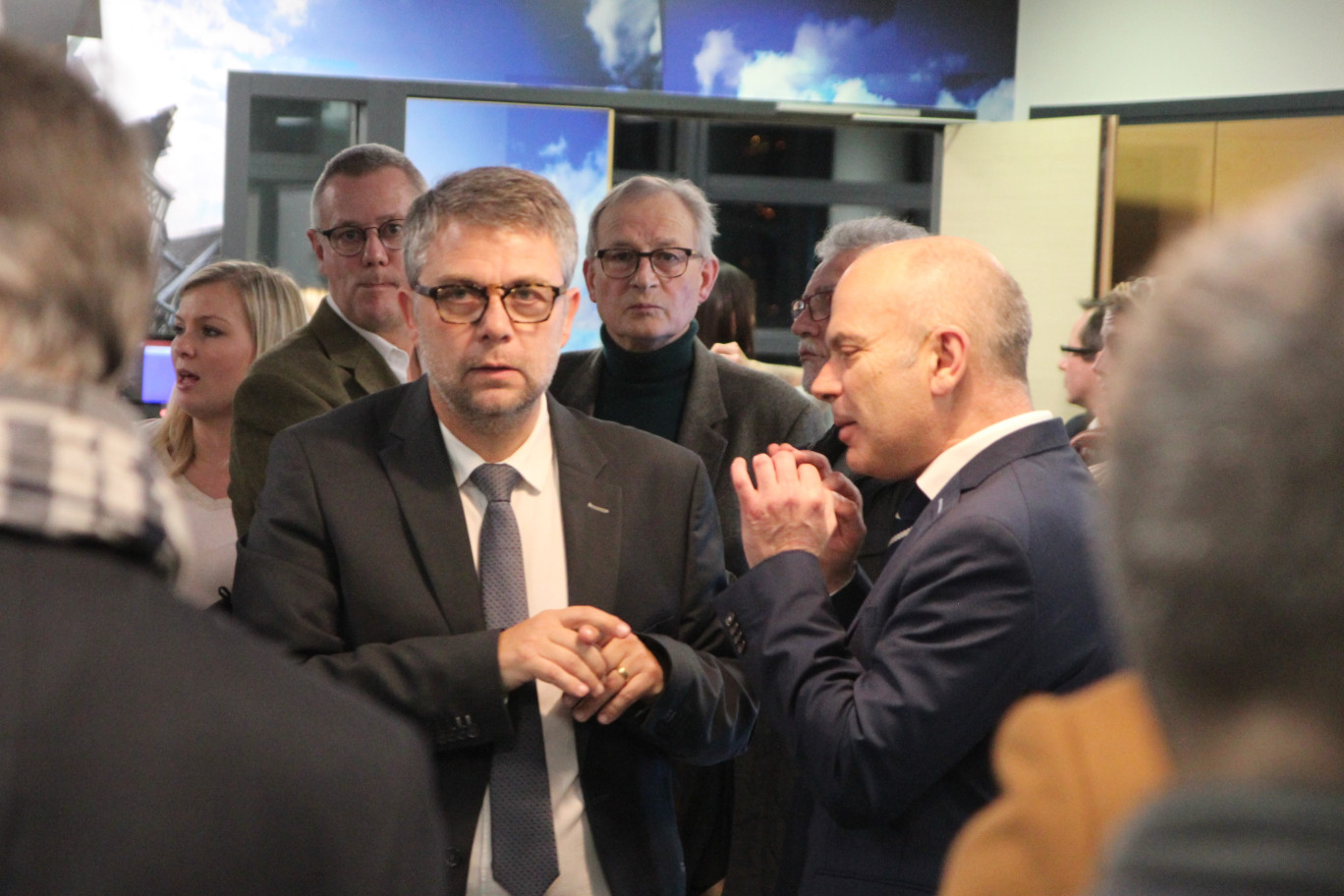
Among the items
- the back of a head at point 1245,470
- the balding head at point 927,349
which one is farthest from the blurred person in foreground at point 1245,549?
the balding head at point 927,349

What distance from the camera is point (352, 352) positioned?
8.79 feet

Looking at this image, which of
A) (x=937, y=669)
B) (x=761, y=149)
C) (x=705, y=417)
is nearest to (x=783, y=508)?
(x=937, y=669)

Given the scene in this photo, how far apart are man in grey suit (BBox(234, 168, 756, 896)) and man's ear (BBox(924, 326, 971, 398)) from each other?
407mm

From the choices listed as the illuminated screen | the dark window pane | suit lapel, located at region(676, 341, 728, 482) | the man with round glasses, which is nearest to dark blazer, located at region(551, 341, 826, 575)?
suit lapel, located at region(676, 341, 728, 482)

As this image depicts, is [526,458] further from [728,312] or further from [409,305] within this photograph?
[728,312]

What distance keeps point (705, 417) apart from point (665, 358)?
0.20 meters

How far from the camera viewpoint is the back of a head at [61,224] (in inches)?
28.6

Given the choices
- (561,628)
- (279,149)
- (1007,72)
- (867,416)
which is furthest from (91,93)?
(1007,72)

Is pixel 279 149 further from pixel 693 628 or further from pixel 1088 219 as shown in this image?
pixel 693 628

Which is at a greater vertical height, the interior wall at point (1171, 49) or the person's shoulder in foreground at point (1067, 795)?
the interior wall at point (1171, 49)

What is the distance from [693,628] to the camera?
1943mm

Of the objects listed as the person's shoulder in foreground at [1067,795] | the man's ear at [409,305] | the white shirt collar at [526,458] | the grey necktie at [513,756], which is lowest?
the grey necktie at [513,756]

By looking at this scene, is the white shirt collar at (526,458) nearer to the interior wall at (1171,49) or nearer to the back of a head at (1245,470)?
the back of a head at (1245,470)

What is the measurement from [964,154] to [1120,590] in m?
6.02
